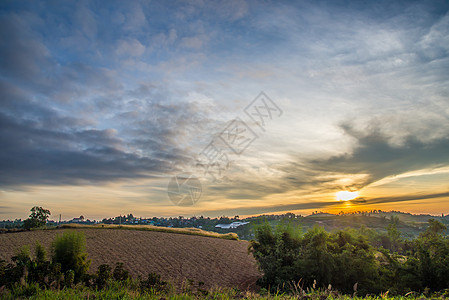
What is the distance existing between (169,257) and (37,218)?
6226 cm

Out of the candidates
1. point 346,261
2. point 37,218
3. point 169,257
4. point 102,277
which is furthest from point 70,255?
point 37,218

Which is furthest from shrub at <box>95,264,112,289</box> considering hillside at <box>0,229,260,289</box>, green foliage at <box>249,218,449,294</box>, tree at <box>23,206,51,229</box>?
tree at <box>23,206,51,229</box>

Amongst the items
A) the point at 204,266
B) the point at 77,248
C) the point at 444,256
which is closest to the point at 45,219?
the point at 204,266

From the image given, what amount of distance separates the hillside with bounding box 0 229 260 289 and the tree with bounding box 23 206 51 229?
38.4 meters

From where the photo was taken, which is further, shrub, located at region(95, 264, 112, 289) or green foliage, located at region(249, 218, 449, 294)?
green foliage, located at region(249, 218, 449, 294)

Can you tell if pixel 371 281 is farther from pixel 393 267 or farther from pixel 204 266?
pixel 204 266

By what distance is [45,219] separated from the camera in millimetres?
75750

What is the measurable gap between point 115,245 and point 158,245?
493cm

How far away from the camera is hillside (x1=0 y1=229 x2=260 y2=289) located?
2312 centimetres

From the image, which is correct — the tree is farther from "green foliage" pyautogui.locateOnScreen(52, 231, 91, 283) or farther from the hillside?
"green foliage" pyautogui.locateOnScreen(52, 231, 91, 283)

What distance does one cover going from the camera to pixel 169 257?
29.5 metres

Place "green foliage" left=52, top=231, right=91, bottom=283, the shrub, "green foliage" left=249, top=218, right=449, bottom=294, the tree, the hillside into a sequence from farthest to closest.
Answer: the tree < the hillside < "green foliage" left=52, top=231, right=91, bottom=283 < "green foliage" left=249, top=218, right=449, bottom=294 < the shrub

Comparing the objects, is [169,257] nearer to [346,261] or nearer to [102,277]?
[102,277]

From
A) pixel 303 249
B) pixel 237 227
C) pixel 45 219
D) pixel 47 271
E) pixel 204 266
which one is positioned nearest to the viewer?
pixel 47 271
